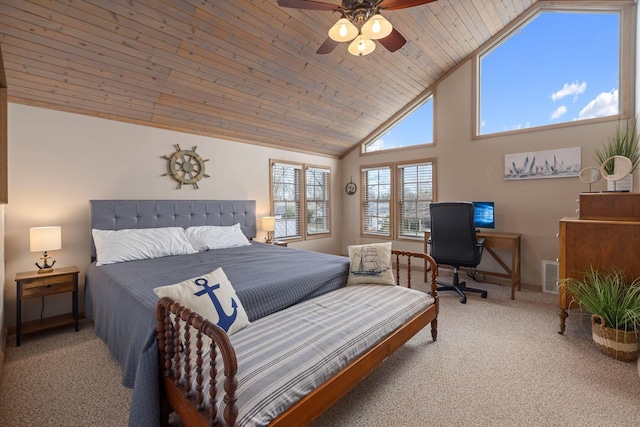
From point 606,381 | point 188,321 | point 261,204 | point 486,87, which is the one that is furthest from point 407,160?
point 188,321

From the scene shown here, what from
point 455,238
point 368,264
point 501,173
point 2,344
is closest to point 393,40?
point 368,264

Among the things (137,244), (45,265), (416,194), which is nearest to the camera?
(45,265)

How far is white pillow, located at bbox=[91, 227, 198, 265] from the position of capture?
290cm

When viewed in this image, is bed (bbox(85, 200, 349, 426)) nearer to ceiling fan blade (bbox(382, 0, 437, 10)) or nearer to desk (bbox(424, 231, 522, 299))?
ceiling fan blade (bbox(382, 0, 437, 10))

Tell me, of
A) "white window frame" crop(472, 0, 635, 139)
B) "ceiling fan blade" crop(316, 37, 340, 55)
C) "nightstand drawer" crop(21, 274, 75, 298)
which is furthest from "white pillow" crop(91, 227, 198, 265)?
"white window frame" crop(472, 0, 635, 139)

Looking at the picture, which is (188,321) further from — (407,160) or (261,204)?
(407,160)

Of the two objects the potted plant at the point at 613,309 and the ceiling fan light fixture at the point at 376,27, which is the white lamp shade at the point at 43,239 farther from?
the potted plant at the point at 613,309

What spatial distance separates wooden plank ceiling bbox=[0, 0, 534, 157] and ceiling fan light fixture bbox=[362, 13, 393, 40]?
1056 millimetres

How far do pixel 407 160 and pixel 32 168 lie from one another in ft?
16.3

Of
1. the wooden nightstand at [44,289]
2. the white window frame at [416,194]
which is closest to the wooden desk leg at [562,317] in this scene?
the white window frame at [416,194]

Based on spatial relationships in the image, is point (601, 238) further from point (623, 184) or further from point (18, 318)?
point (18, 318)

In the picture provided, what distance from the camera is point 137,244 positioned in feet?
10.1

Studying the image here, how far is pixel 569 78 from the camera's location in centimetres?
374

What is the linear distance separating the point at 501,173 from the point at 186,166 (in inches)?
175
